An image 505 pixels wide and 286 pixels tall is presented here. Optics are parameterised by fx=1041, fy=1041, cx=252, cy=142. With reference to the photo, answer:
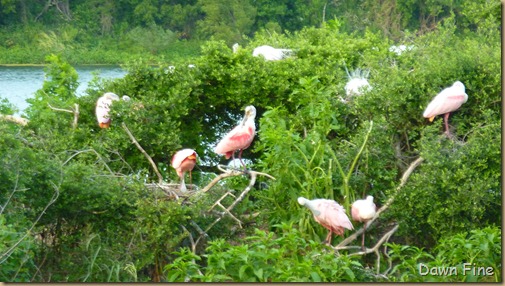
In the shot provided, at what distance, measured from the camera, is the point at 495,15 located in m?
7.78

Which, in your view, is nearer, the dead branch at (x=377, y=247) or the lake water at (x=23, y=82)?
the dead branch at (x=377, y=247)

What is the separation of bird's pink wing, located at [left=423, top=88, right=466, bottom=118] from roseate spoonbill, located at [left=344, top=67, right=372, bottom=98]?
61cm

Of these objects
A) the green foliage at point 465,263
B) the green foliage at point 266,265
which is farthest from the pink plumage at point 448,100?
the green foliage at point 266,265

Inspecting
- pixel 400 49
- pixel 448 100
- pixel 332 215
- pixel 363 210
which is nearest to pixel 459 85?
pixel 448 100

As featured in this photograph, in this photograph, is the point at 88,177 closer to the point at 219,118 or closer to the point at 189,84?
the point at 189,84

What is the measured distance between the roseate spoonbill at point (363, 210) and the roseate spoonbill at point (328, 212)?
11 cm

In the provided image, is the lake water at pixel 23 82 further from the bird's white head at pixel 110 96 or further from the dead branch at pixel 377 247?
the dead branch at pixel 377 247

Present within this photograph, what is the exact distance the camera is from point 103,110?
22.7 feet

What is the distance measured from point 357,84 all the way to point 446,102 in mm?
1067

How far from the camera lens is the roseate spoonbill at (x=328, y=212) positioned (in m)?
5.68

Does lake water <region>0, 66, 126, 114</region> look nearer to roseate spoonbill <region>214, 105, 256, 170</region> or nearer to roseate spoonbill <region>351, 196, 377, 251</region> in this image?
roseate spoonbill <region>214, 105, 256, 170</region>

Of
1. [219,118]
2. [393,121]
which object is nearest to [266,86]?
[219,118]

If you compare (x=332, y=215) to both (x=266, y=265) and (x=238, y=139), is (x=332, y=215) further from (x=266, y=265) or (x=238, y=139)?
(x=238, y=139)

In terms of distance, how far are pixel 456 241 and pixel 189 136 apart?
2.70 metres
